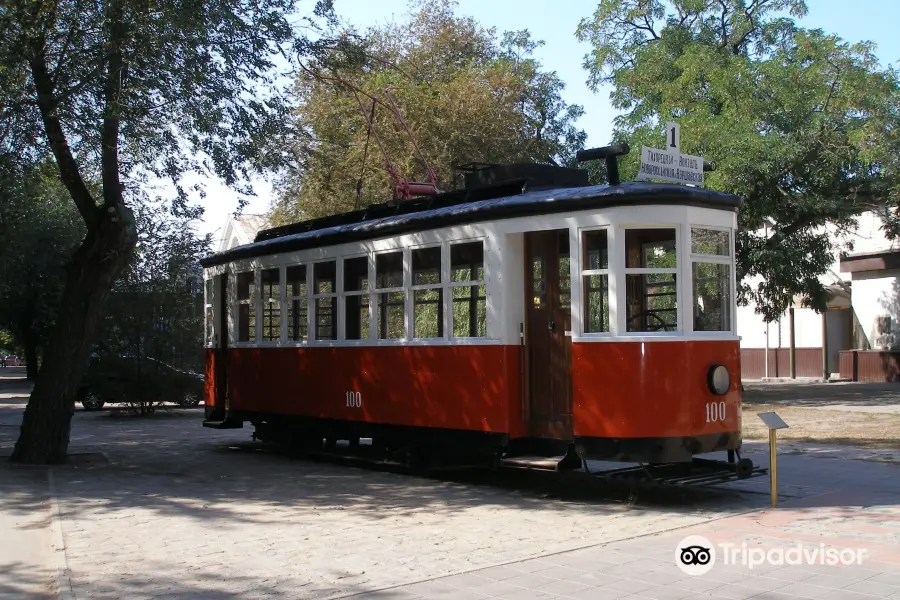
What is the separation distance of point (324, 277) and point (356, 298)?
2.89 ft

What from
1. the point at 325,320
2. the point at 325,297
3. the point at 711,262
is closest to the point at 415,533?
the point at 711,262

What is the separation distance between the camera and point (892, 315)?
101ft

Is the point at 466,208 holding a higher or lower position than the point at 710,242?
higher

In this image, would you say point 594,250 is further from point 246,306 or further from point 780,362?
point 780,362

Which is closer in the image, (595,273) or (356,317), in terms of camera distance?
(595,273)

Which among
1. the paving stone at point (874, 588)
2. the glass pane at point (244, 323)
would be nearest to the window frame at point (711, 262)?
the paving stone at point (874, 588)

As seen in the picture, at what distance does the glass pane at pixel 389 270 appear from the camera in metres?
11.8

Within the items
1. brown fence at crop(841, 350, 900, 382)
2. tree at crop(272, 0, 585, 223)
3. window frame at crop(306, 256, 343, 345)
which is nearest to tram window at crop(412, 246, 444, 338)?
window frame at crop(306, 256, 343, 345)

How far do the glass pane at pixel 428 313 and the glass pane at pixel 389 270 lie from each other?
1.48 ft

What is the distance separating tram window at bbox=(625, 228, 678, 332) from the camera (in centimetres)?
943

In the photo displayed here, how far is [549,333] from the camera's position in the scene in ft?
33.3

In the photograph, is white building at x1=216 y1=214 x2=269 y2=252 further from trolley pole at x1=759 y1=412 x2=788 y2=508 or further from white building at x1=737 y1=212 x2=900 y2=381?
trolley pole at x1=759 y1=412 x2=788 y2=508

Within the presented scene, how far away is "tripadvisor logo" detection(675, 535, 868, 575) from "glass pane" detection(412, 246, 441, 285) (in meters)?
4.72

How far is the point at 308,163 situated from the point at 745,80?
1221cm
